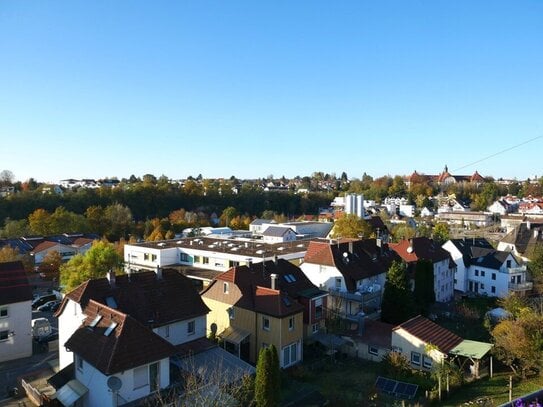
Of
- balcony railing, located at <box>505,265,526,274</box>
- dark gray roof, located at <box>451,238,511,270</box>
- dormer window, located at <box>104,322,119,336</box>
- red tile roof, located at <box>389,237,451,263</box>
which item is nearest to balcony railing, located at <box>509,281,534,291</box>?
balcony railing, located at <box>505,265,526,274</box>

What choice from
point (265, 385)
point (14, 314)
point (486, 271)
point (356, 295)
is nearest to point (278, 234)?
point (486, 271)

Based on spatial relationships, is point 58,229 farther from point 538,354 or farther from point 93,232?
point 538,354

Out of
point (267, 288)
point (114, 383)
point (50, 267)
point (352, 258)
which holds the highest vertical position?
point (352, 258)

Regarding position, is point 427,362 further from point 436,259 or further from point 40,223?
point 40,223

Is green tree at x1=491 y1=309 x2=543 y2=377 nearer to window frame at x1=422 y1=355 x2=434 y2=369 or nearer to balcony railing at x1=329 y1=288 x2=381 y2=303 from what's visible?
window frame at x1=422 y1=355 x2=434 y2=369

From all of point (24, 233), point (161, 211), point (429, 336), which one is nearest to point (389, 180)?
point (161, 211)

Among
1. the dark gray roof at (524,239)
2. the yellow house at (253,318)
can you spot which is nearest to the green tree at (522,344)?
the yellow house at (253,318)

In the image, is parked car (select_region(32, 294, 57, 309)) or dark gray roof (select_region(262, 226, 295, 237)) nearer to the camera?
parked car (select_region(32, 294, 57, 309))
